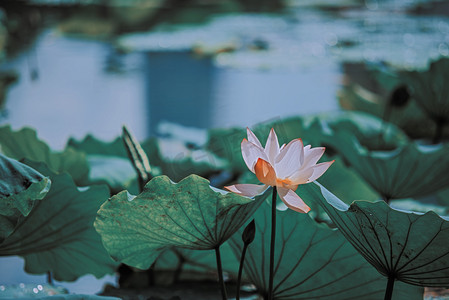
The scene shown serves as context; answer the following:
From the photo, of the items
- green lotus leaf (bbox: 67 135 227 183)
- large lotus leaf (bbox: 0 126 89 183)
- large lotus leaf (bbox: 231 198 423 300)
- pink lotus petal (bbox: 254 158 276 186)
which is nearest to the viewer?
pink lotus petal (bbox: 254 158 276 186)

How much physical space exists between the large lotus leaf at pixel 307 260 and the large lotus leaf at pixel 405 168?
0.29m

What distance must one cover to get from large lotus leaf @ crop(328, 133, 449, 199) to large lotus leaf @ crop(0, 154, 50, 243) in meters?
0.55

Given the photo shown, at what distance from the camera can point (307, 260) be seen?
653 mm

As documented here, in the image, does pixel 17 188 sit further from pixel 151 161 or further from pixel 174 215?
pixel 151 161

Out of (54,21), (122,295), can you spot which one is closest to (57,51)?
(54,21)

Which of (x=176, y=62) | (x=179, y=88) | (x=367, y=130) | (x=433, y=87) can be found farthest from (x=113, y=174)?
(x=176, y=62)

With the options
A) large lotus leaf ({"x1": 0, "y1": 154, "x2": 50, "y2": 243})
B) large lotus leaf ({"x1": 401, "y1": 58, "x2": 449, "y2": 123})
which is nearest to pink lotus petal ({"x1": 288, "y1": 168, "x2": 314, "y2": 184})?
large lotus leaf ({"x1": 0, "y1": 154, "x2": 50, "y2": 243})

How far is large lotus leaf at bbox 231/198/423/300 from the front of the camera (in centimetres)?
65

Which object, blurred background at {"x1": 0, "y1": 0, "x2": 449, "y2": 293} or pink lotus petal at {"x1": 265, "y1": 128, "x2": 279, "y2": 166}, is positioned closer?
pink lotus petal at {"x1": 265, "y1": 128, "x2": 279, "y2": 166}

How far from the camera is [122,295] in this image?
75cm

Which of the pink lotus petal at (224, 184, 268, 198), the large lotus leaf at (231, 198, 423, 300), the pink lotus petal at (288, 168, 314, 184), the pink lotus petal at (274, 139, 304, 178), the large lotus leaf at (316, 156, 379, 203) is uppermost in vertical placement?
the pink lotus petal at (274, 139, 304, 178)

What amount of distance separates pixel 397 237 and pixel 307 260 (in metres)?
0.13

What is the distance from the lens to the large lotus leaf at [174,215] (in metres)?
0.54

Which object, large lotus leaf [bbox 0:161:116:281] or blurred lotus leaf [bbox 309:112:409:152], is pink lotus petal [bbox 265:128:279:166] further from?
blurred lotus leaf [bbox 309:112:409:152]
